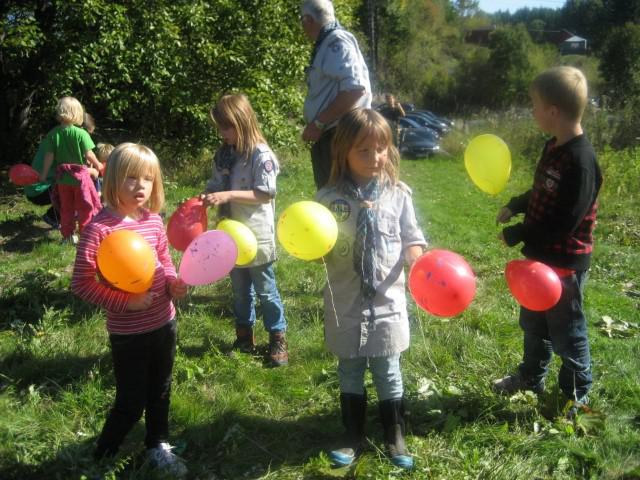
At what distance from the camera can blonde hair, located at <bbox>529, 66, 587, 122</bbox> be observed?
98.3 inches

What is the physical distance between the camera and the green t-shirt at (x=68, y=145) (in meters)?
5.41

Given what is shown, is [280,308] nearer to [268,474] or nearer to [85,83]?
[268,474]

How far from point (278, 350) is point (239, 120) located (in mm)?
1443

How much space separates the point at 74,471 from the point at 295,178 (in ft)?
26.1

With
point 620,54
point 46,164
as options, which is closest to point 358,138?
point 46,164

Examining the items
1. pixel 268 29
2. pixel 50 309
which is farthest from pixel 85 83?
pixel 50 309

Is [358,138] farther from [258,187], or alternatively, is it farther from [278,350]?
[278,350]

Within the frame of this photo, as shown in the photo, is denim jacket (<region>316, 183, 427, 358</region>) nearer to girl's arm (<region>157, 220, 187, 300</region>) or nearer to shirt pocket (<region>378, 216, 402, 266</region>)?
shirt pocket (<region>378, 216, 402, 266</region>)

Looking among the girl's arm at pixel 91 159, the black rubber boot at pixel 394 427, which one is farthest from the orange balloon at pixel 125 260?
the girl's arm at pixel 91 159

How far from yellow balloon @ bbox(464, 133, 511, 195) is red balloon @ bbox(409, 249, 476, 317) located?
81cm

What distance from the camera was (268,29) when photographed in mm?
8953

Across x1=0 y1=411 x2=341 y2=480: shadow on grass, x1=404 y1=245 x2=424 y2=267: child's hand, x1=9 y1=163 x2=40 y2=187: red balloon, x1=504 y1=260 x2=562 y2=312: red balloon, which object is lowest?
x1=0 y1=411 x2=341 y2=480: shadow on grass

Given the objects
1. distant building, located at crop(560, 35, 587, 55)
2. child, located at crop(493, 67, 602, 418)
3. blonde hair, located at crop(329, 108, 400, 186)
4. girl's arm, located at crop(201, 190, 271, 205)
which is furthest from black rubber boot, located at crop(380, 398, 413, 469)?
distant building, located at crop(560, 35, 587, 55)

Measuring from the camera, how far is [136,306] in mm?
2240
